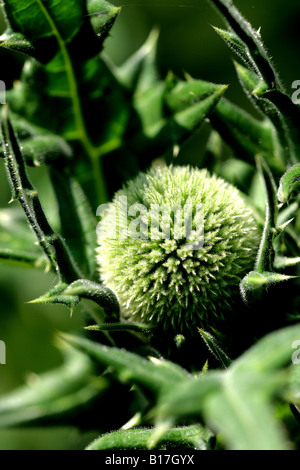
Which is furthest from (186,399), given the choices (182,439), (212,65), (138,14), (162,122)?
(138,14)

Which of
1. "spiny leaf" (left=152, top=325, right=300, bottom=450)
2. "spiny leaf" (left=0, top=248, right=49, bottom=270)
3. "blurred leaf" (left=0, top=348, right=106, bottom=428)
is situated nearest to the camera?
"spiny leaf" (left=152, top=325, right=300, bottom=450)

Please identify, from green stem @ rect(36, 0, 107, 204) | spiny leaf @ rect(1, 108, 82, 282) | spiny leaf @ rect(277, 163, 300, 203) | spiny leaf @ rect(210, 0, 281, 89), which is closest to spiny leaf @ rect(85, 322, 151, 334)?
spiny leaf @ rect(1, 108, 82, 282)

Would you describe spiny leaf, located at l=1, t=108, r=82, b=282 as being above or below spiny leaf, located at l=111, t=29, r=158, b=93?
below

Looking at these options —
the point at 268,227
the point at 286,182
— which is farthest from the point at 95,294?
the point at 286,182

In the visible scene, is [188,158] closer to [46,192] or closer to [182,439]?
[46,192]

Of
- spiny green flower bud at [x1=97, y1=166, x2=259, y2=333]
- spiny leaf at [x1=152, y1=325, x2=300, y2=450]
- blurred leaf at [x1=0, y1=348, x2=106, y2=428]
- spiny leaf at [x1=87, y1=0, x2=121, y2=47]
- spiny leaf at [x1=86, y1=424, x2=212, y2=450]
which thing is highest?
spiny leaf at [x1=87, y1=0, x2=121, y2=47]

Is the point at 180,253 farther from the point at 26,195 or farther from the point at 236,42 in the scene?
the point at 236,42

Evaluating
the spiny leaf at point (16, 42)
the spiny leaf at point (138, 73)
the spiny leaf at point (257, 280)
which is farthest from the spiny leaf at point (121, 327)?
the spiny leaf at point (138, 73)

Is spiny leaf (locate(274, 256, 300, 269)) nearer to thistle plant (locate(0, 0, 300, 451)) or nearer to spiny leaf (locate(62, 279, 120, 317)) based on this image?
thistle plant (locate(0, 0, 300, 451))
